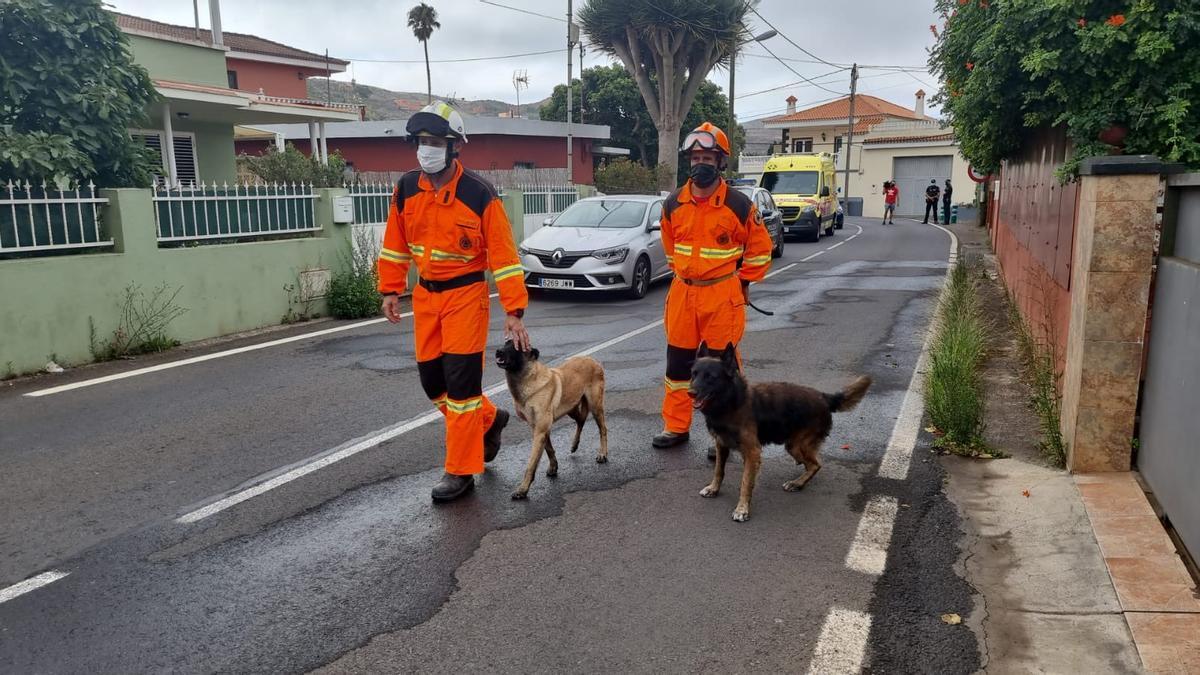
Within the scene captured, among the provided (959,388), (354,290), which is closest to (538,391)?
(959,388)

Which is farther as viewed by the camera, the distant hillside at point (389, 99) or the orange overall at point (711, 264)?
the distant hillside at point (389, 99)

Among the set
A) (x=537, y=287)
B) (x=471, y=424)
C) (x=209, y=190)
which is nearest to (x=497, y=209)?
(x=471, y=424)

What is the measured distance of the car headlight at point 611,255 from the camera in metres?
12.9

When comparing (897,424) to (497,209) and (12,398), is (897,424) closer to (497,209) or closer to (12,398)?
(497,209)

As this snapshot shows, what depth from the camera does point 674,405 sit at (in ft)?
19.0

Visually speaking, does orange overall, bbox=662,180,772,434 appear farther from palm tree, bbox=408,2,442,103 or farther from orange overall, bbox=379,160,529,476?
palm tree, bbox=408,2,442,103

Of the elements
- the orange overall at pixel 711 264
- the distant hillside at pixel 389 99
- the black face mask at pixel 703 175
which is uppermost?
the distant hillside at pixel 389 99

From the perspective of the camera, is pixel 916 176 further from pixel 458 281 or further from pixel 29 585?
pixel 29 585

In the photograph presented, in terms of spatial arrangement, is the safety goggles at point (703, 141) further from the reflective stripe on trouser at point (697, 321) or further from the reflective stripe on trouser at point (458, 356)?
the reflective stripe on trouser at point (458, 356)

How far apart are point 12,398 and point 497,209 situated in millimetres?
4985

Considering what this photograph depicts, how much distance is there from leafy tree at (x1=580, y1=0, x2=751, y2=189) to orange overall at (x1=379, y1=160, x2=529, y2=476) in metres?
26.9

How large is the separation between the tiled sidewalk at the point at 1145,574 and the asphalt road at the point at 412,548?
636mm

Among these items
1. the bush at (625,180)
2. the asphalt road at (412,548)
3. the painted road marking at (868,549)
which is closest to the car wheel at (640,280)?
the asphalt road at (412,548)

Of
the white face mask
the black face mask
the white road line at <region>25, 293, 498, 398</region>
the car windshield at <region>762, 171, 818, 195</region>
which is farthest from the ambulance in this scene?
the white face mask
